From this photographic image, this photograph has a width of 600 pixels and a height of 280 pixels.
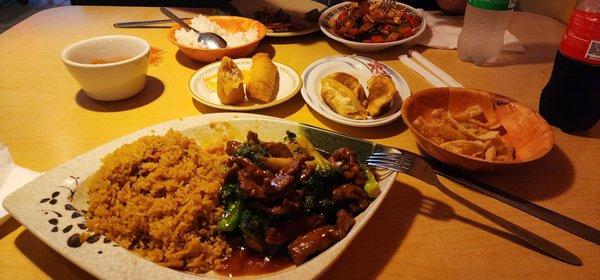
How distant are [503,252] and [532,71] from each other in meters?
1.35

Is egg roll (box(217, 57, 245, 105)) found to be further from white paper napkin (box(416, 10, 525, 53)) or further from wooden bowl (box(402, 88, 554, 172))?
white paper napkin (box(416, 10, 525, 53))

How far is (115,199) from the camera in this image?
106 cm

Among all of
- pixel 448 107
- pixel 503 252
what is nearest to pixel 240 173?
pixel 503 252

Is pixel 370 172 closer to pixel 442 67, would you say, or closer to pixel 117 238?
pixel 117 238

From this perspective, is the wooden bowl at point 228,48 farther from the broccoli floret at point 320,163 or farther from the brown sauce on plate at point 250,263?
the brown sauce on plate at point 250,263

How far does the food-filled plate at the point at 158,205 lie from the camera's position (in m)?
0.89

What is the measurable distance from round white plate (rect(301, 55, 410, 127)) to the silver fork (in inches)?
13.2

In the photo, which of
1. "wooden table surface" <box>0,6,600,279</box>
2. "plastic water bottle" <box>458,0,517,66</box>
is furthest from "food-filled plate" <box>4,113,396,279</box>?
"plastic water bottle" <box>458,0,517,66</box>

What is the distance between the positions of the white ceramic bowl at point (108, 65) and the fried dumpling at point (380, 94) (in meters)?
0.99

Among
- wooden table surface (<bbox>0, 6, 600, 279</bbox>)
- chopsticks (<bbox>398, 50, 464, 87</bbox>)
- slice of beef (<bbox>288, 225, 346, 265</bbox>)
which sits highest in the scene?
slice of beef (<bbox>288, 225, 346, 265</bbox>)

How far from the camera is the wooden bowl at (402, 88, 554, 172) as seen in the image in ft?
4.04

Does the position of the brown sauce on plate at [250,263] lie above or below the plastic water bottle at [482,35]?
below

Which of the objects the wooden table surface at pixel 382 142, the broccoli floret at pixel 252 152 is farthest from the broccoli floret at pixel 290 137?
the wooden table surface at pixel 382 142

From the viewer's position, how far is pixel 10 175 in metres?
1.21
